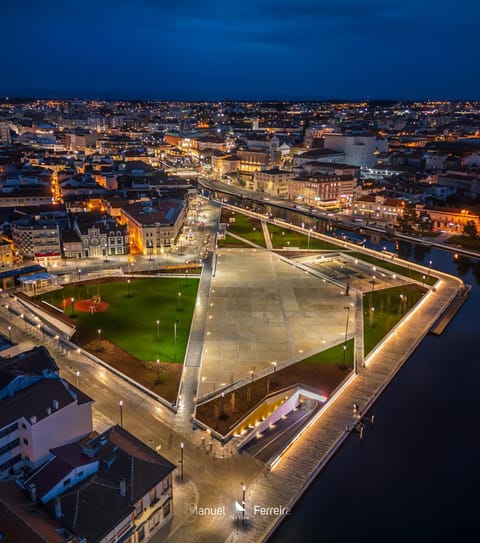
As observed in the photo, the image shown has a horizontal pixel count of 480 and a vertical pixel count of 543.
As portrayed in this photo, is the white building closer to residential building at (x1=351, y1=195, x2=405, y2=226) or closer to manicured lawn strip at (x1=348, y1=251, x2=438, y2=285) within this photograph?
residential building at (x1=351, y1=195, x2=405, y2=226)

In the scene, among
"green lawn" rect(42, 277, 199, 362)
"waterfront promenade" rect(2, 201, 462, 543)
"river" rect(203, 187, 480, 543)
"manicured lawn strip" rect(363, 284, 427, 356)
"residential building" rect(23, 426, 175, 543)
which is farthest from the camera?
"manicured lawn strip" rect(363, 284, 427, 356)

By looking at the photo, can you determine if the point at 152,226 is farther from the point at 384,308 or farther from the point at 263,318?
the point at 384,308

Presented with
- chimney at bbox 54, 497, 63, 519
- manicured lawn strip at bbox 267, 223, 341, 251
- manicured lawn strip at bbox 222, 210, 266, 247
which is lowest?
chimney at bbox 54, 497, 63, 519

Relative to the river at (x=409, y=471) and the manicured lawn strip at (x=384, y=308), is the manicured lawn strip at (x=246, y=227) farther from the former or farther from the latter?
the river at (x=409, y=471)

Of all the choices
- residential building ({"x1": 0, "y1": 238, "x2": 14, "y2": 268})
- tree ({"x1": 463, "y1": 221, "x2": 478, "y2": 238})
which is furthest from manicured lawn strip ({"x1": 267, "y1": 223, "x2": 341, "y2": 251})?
residential building ({"x1": 0, "y1": 238, "x2": 14, "y2": 268})

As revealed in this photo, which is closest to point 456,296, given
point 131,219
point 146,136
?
point 131,219

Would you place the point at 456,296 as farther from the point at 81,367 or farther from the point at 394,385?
the point at 81,367

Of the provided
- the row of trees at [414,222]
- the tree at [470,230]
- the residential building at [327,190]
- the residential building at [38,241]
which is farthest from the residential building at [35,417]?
the residential building at [327,190]
